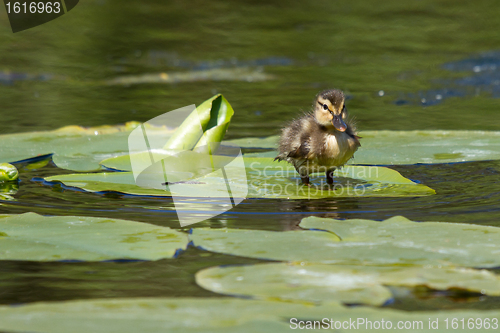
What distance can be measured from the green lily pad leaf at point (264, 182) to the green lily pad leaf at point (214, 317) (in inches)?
62.7

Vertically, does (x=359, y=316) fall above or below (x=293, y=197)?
above

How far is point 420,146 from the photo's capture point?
4641 mm

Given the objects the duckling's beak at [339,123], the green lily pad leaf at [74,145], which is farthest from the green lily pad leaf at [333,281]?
the green lily pad leaf at [74,145]

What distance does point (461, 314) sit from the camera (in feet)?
5.47

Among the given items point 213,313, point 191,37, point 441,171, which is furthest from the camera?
point 191,37

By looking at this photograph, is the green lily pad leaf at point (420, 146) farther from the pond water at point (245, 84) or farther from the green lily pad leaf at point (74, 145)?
the green lily pad leaf at point (74, 145)

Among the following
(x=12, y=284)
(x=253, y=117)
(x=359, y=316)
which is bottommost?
(x=253, y=117)

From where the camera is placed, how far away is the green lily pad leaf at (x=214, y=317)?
160cm

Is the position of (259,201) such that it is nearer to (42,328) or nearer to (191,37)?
(42,328)

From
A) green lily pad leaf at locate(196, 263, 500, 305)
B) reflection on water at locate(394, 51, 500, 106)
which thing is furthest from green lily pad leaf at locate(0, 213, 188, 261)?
reflection on water at locate(394, 51, 500, 106)

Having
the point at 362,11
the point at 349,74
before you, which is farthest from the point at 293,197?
the point at 362,11

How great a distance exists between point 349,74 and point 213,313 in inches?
303

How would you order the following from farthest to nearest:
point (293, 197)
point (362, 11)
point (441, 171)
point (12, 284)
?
point (362, 11)
point (441, 171)
point (293, 197)
point (12, 284)

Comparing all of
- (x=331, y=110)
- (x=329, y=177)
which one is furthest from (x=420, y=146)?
(x=331, y=110)
